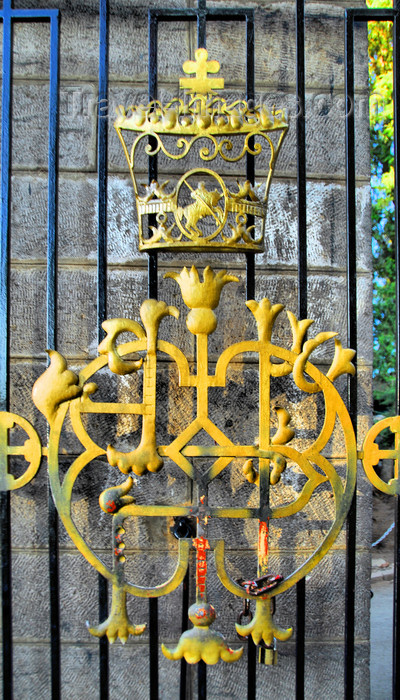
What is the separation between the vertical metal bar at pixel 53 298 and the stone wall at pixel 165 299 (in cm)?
31

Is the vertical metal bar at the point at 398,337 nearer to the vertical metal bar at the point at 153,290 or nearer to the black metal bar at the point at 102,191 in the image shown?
the vertical metal bar at the point at 153,290

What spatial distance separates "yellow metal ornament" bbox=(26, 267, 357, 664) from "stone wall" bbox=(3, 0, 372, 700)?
0.39 metres

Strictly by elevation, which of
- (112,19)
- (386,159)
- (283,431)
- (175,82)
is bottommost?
(283,431)

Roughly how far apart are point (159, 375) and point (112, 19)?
113cm

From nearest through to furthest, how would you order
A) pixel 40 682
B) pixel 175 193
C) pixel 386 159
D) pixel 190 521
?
1. pixel 175 193
2. pixel 190 521
3. pixel 40 682
4. pixel 386 159

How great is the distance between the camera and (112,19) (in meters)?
1.90

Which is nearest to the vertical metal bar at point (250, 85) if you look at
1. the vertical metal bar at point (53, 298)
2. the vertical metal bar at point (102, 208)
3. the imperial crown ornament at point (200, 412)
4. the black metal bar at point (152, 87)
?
the imperial crown ornament at point (200, 412)

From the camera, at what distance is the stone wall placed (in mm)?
1845

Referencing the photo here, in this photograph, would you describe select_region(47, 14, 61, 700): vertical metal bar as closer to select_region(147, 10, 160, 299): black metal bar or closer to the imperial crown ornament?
the imperial crown ornament

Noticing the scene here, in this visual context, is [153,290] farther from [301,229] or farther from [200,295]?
[301,229]

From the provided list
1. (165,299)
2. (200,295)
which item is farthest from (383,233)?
(200,295)

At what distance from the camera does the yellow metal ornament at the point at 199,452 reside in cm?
143

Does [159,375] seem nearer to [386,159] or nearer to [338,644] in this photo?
[338,644]

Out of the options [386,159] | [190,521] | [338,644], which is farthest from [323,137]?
[386,159]
